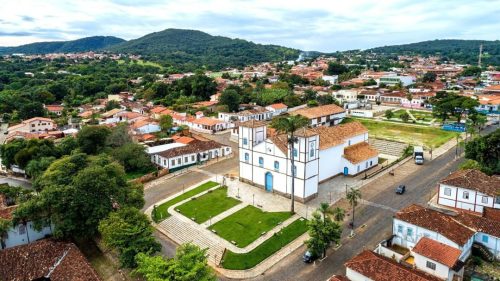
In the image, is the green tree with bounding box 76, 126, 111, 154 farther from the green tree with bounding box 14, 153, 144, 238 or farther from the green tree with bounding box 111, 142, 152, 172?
the green tree with bounding box 14, 153, 144, 238

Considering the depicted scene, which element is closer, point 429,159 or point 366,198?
point 366,198

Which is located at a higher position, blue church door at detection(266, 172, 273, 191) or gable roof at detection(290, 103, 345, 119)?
gable roof at detection(290, 103, 345, 119)

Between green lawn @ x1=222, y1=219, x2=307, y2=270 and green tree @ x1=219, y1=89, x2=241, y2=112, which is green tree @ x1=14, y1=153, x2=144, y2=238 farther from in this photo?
green tree @ x1=219, y1=89, x2=241, y2=112

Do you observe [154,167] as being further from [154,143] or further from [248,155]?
[248,155]

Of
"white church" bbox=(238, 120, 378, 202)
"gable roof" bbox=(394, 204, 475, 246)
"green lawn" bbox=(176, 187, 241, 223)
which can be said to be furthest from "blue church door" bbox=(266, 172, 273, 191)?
"gable roof" bbox=(394, 204, 475, 246)

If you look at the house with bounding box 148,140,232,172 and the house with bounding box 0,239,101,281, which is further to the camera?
the house with bounding box 148,140,232,172

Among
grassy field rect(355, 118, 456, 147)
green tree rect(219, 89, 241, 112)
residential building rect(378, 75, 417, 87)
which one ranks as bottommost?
grassy field rect(355, 118, 456, 147)

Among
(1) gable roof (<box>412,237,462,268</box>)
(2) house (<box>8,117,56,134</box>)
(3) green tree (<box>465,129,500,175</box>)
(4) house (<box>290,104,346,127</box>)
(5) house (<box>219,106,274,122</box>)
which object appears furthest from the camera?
(2) house (<box>8,117,56,134</box>)

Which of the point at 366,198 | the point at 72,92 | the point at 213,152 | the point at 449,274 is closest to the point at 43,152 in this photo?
the point at 213,152

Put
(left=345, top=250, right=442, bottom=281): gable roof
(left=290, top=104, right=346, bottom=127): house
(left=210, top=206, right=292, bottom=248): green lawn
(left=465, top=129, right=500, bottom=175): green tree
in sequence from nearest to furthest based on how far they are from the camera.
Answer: (left=345, top=250, right=442, bottom=281): gable roof → (left=210, top=206, right=292, bottom=248): green lawn → (left=465, top=129, right=500, bottom=175): green tree → (left=290, top=104, right=346, bottom=127): house
